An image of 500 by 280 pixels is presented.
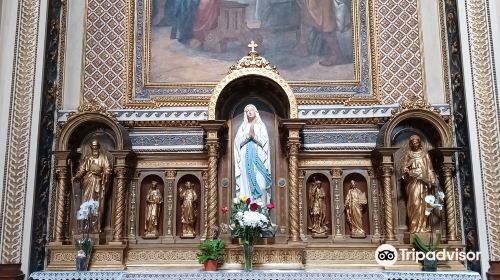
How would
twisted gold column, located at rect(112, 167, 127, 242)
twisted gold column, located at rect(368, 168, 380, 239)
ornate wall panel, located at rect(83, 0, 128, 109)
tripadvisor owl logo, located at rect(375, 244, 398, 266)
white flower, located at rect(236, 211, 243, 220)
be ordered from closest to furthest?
white flower, located at rect(236, 211, 243, 220), tripadvisor owl logo, located at rect(375, 244, 398, 266), twisted gold column, located at rect(112, 167, 127, 242), twisted gold column, located at rect(368, 168, 380, 239), ornate wall panel, located at rect(83, 0, 128, 109)

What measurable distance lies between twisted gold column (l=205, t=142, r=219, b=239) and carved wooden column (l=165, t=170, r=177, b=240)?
0.70 metres

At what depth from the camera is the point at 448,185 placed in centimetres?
888

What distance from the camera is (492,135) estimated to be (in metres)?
8.62

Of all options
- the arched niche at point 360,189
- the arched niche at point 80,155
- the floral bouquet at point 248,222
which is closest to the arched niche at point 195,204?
the arched niche at point 80,155

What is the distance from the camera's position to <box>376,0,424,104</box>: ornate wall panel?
382 inches

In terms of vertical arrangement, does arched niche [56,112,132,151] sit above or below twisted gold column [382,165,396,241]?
above

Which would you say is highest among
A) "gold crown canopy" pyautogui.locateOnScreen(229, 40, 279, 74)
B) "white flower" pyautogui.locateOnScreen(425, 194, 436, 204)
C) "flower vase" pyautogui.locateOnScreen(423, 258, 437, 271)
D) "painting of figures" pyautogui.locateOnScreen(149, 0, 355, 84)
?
"painting of figures" pyautogui.locateOnScreen(149, 0, 355, 84)

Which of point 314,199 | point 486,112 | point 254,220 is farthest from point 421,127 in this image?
point 254,220

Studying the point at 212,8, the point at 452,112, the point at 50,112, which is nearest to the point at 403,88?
the point at 452,112

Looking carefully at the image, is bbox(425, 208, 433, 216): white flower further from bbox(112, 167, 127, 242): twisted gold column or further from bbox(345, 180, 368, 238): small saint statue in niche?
bbox(112, 167, 127, 242): twisted gold column

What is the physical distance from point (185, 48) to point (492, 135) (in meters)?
5.27

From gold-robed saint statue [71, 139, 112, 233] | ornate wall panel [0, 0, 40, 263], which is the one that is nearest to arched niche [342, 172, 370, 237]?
gold-robed saint statue [71, 139, 112, 233]

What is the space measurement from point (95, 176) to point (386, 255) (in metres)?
4.65

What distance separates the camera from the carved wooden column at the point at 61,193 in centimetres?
893
